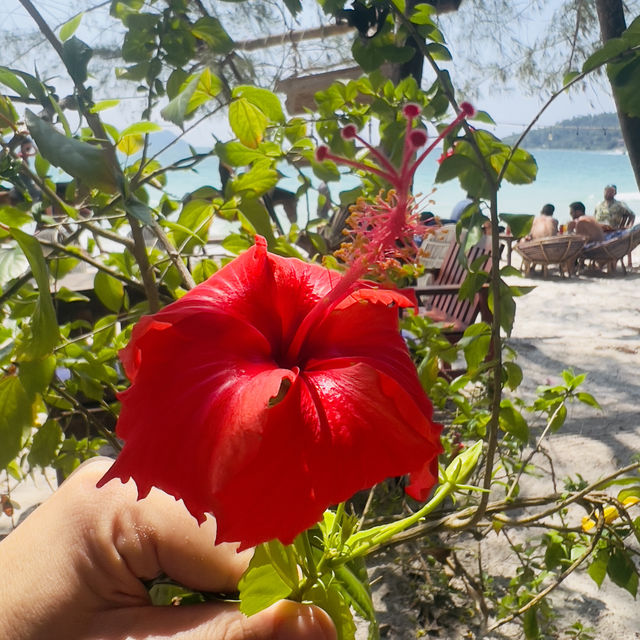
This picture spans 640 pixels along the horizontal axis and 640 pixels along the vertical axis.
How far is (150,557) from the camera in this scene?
490 millimetres

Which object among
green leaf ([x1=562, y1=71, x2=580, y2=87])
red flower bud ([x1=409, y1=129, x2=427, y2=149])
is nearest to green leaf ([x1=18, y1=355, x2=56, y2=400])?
red flower bud ([x1=409, y1=129, x2=427, y2=149])

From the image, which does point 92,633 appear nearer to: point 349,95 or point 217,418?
point 217,418

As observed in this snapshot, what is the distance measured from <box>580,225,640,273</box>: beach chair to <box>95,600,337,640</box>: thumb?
7.00 m

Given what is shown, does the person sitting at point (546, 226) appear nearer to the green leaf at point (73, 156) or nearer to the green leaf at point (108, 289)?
the green leaf at point (108, 289)

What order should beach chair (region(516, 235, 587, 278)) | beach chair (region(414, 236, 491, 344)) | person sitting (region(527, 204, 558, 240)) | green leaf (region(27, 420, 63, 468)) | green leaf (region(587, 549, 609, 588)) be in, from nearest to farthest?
1. green leaf (region(587, 549, 609, 588))
2. green leaf (region(27, 420, 63, 468))
3. beach chair (region(414, 236, 491, 344))
4. beach chair (region(516, 235, 587, 278))
5. person sitting (region(527, 204, 558, 240))

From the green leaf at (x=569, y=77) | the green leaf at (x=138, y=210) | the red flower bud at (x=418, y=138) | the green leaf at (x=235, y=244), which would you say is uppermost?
the green leaf at (x=569, y=77)

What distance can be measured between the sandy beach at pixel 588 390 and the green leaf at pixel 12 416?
3.00ft

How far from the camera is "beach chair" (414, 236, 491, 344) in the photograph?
2529 millimetres

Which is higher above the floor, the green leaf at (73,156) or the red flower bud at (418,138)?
the green leaf at (73,156)

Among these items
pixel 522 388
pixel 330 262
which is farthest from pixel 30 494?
pixel 522 388

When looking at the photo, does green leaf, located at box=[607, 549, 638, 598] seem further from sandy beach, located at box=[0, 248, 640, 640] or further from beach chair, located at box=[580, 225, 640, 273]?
beach chair, located at box=[580, 225, 640, 273]

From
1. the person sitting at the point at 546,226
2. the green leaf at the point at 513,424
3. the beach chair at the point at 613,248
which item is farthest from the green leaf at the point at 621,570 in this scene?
the person sitting at the point at 546,226

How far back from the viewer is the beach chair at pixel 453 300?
2529 millimetres

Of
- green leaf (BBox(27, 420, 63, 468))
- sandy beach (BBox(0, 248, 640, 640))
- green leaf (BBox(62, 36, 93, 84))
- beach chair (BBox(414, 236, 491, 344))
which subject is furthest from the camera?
beach chair (BBox(414, 236, 491, 344))
